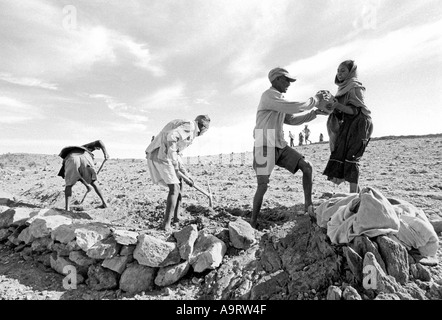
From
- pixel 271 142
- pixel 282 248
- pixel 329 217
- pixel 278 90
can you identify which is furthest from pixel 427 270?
pixel 278 90

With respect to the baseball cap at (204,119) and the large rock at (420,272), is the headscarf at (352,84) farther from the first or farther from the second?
the large rock at (420,272)

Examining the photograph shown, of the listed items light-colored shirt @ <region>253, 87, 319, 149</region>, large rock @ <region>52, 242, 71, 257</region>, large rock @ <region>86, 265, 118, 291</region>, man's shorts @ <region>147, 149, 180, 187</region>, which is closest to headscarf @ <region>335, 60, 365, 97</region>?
light-colored shirt @ <region>253, 87, 319, 149</region>

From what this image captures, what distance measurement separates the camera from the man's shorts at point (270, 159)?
11.1ft

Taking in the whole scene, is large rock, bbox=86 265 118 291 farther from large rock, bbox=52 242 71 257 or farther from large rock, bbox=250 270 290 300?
large rock, bbox=250 270 290 300

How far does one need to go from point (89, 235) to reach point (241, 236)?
1786 mm

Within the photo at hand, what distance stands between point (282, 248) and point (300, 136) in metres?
19.3

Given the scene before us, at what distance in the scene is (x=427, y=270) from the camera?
7.50ft

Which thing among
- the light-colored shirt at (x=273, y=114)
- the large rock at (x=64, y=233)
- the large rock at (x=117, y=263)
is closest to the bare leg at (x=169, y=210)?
the large rock at (x=117, y=263)

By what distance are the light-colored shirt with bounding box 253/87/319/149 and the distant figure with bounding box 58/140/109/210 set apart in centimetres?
341

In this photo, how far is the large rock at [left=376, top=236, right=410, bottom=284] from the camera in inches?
87.4

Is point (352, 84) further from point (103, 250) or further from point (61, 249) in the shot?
point (61, 249)

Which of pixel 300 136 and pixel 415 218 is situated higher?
pixel 300 136
